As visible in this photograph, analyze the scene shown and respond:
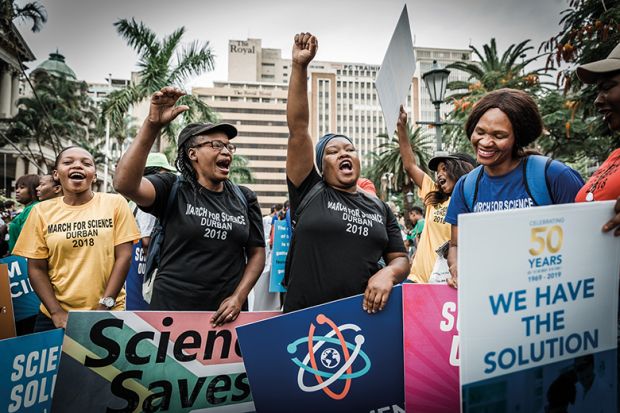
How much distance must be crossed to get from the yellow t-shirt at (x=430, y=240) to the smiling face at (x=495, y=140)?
1480 mm

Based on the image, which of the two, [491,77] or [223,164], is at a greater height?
[491,77]

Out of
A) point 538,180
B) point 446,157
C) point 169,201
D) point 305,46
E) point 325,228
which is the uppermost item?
point 305,46

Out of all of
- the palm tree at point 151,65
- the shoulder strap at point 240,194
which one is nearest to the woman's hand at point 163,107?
the shoulder strap at point 240,194

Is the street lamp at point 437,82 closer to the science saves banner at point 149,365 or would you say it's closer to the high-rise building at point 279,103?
the science saves banner at point 149,365

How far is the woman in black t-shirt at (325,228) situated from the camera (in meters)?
2.17

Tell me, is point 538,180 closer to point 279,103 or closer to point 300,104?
point 300,104

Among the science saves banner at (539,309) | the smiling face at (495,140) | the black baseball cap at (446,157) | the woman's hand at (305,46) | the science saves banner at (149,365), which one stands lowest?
the science saves banner at (149,365)

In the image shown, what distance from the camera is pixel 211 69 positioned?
14773 mm

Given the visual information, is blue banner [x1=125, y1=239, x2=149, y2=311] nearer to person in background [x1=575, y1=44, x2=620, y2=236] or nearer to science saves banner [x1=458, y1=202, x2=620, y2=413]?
science saves banner [x1=458, y1=202, x2=620, y2=413]

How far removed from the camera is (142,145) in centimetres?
212

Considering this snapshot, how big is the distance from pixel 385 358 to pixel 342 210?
2.47ft

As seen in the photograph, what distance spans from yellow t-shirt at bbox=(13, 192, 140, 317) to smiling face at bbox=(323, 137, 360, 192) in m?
1.46

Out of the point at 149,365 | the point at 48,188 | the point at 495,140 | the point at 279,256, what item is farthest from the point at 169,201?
the point at 279,256

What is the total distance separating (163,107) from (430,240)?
2.39 m
